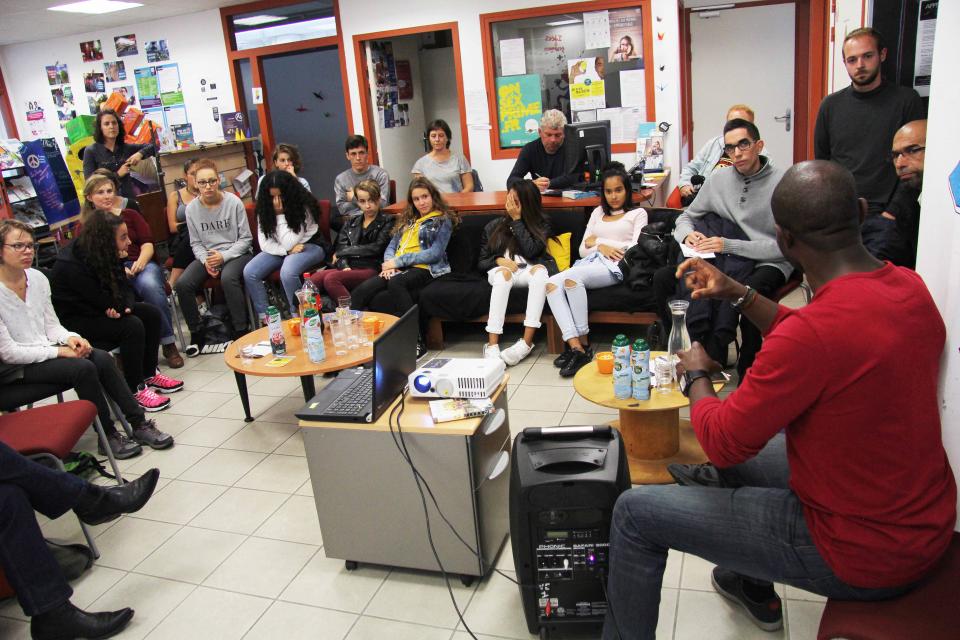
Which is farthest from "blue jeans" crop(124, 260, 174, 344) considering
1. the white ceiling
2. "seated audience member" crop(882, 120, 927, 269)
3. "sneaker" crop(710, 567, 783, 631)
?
"seated audience member" crop(882, 120, 927, 269)

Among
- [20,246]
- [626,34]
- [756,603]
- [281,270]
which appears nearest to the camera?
[756,603]

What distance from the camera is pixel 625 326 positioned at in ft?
16.2

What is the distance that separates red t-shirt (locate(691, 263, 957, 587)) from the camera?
1.49 m

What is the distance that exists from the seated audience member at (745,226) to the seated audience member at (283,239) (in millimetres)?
2756

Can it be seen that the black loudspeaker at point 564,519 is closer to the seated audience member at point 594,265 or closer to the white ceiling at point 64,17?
the seated audience member at point 594,265

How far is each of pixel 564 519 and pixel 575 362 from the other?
2215 mm

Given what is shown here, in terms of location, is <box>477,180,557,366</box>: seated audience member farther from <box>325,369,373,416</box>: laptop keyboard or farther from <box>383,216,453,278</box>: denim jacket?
<box>325,369,373,416</box>: laptop keyboard

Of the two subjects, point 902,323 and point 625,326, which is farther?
point 625,326

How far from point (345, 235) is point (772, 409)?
4.17 metres

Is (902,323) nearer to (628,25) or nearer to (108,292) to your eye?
(108,292)

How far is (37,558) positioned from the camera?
241 centimetres

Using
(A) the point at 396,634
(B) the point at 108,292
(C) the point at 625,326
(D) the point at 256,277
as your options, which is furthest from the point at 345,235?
(A) the point at 396,634

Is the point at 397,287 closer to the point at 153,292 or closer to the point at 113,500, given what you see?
the point at 153,292

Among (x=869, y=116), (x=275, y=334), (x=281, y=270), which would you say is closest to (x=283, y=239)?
(x=281, y=270)
